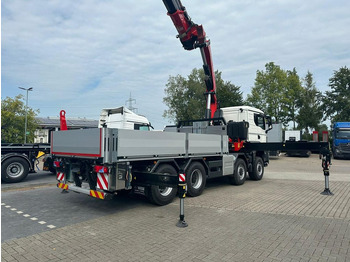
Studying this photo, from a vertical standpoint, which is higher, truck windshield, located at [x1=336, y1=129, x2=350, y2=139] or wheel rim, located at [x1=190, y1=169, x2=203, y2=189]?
truck windshield, located at [x1=336, y1=129, x2=350, y2=139]

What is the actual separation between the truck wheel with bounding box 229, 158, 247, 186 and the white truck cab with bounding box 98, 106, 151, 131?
13.8 feet

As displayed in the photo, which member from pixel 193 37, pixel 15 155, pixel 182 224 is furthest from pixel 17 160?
pixel 193 37

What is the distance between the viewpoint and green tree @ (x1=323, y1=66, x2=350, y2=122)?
38.0 m

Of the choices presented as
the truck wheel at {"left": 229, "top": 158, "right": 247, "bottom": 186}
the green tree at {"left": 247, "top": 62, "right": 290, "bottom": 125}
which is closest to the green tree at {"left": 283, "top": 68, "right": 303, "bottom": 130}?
the green tree at {"left": 247, "top": 62, "right": 290, "bottom": 125}

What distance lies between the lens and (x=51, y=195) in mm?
7914

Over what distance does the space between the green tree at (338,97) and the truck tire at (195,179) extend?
3796cm

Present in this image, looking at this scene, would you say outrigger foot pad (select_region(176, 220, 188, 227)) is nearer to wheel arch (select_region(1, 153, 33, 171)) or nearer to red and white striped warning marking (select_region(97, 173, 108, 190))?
red and white striped warning marking (select_region(97, 173, 108, 190))

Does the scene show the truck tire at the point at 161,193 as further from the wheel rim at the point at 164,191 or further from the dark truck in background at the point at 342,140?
the dark truck in background at the point at 342,140

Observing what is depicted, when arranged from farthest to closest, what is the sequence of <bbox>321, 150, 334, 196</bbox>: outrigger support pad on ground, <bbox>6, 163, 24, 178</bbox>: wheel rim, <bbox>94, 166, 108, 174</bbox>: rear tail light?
<bbox>6, 163, 24, 178</bbox>: wheel rim < <bbox>321, 150, 334, 196</bbox>: outrigger support pad on ground < <bbox>94, 166, 108, 174</bbox>: rear tail light

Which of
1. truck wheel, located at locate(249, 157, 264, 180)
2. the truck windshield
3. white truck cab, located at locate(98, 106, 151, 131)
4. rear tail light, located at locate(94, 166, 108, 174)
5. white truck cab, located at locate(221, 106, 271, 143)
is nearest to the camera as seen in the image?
rear tail light, located at locate(94, 166, 108, 174)

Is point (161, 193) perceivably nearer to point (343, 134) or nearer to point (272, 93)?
point (343, 134)

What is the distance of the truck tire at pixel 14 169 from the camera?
9.23 m

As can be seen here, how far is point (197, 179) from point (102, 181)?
10.5 ft

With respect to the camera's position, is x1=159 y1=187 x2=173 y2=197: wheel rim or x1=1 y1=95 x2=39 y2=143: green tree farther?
x1=1 y1=95 x2=39 y2=143: green tree
